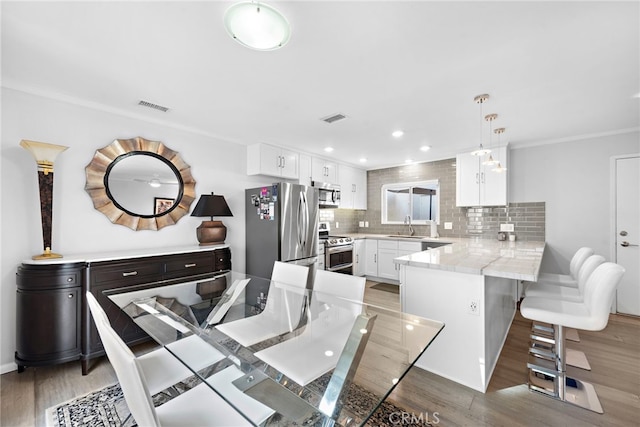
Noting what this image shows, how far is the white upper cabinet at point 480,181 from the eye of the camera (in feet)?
13.2

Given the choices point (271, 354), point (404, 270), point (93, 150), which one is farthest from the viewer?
point (93, 150)

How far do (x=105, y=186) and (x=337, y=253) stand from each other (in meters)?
3.19

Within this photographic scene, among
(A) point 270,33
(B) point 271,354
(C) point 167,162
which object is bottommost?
(B) point 271,354

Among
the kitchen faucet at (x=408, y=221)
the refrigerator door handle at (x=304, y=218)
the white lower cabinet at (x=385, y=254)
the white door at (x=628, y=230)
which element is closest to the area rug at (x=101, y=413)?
the refrigerator door handle at (x=304, y=218)

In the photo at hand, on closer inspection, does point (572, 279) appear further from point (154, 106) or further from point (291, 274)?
point (154, 106)

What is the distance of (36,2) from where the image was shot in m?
1.42

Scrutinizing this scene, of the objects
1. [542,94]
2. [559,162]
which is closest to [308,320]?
[542,94]

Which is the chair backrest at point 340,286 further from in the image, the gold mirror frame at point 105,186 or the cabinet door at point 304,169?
the cabinet door at point 304,169

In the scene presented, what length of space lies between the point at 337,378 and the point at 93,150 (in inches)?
120

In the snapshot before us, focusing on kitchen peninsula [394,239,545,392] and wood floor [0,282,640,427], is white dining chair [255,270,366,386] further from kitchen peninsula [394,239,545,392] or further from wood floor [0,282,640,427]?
wood floor [0,282,640,427]

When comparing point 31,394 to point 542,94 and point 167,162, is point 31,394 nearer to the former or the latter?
point 167,162

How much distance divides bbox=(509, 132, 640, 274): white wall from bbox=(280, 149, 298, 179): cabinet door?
330cm

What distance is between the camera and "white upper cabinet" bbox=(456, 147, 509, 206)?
4.02 meters

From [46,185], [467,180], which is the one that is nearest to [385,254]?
[467,180]
